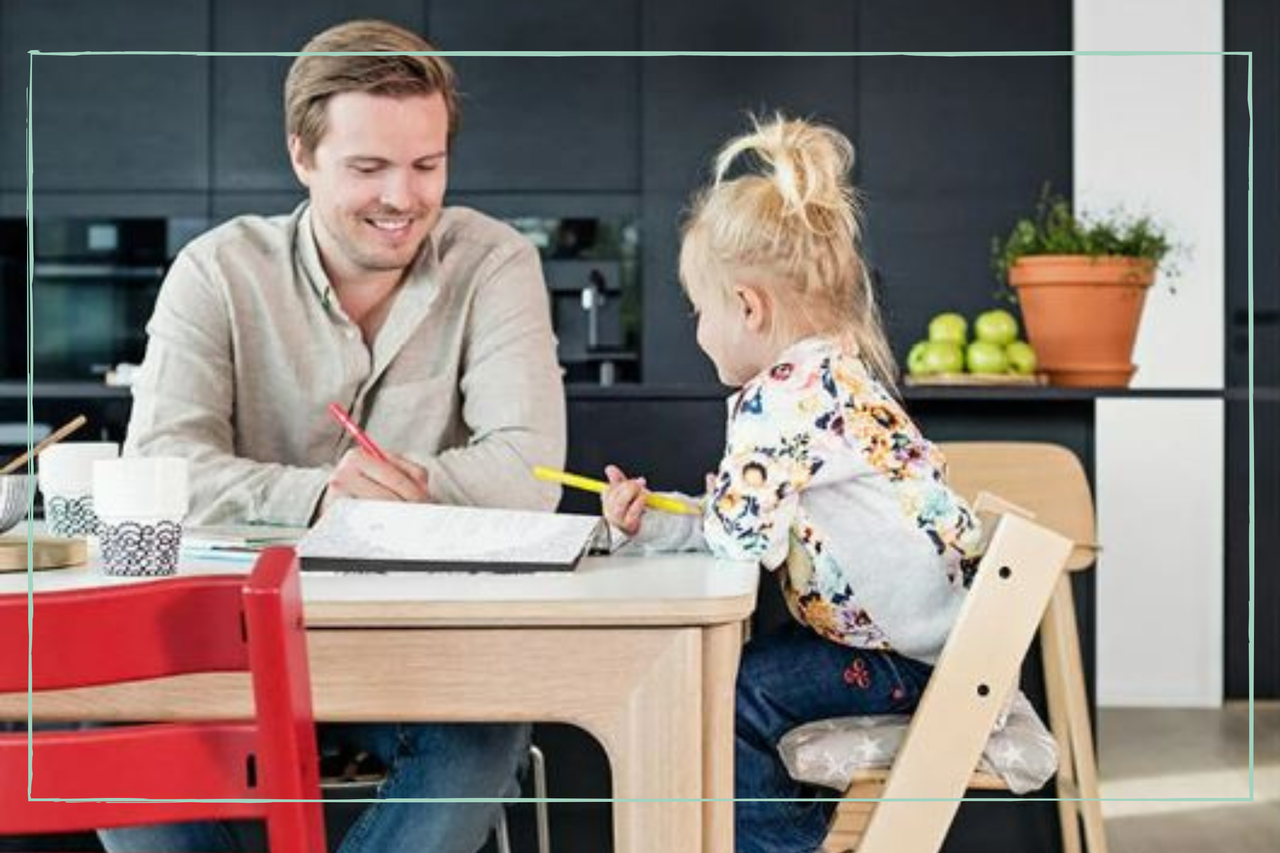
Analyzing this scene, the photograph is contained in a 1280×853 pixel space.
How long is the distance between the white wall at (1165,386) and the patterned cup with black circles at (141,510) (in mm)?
333

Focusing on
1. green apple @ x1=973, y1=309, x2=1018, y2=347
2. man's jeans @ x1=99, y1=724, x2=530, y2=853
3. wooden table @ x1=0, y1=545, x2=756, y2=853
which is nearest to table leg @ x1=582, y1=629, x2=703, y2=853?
wooden table @ x1=0, y1=545, x2=756, y2=853

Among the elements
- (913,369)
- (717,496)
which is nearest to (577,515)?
(717,496)

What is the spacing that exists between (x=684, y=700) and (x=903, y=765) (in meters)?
0.11

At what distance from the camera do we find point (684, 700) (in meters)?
0.72

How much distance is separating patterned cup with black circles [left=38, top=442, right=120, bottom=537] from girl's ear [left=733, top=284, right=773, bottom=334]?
25 cm

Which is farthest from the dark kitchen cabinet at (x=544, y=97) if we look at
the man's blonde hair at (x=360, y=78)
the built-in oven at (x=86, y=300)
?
the built-in oven at (x=86, y=300)

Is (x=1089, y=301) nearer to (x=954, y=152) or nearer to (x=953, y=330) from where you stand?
(x=953, y=330)

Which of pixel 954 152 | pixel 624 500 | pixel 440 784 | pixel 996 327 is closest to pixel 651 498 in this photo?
pixel 624 500

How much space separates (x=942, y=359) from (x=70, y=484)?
0.53 m

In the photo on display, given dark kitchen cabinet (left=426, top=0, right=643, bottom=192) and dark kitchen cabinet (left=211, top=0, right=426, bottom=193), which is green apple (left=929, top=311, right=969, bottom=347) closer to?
dark kitchen cabinet (left=426, top=0, right=643, bottom=192)

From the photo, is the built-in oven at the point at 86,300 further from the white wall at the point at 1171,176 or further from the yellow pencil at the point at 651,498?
the white wall at the point at 1171,176

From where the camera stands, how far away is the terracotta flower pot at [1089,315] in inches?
31.4

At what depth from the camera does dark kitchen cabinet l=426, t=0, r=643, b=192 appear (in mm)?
888

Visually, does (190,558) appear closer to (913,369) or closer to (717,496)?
(717,496)
